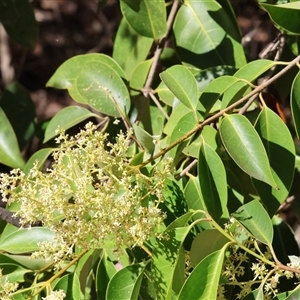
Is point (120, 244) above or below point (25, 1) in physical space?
below

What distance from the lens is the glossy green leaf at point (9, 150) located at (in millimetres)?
1604

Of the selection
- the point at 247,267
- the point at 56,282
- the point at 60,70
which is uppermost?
the point at 60,70

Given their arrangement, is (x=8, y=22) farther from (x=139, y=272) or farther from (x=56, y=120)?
(x=139, y=272)

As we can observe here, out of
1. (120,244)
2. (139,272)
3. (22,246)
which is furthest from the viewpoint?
(22,246)

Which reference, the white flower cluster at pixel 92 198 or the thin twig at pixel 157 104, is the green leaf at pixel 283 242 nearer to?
the thin twig at pixel 157 104

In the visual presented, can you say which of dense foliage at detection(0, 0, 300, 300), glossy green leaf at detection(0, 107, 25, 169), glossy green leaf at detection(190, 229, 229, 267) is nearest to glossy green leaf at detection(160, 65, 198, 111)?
dense foliage at detection(0, 0, 300, 300)

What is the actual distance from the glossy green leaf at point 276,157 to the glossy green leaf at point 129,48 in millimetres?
573

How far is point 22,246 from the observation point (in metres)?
1.30

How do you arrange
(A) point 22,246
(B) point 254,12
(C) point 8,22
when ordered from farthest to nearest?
(B) point 254,12 → (C) point 8,22 → (A) point 22,246

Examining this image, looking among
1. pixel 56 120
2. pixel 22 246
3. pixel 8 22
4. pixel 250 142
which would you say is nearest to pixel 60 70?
pixel 56 120

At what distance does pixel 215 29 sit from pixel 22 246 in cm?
75

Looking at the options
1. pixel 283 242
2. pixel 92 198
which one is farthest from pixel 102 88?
pixel 283 242

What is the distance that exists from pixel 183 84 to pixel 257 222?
33 cm

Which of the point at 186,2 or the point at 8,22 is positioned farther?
the point at 8,22
